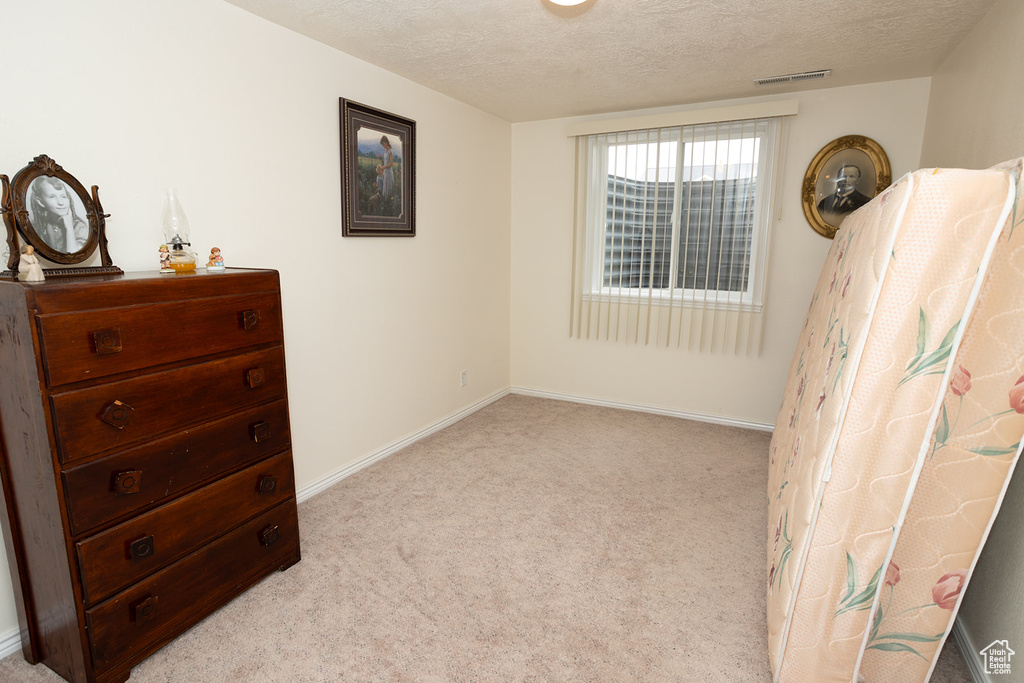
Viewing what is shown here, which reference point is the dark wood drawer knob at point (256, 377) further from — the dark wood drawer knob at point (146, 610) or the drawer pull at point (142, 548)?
the dark wood drawer knob at point (146, 610)

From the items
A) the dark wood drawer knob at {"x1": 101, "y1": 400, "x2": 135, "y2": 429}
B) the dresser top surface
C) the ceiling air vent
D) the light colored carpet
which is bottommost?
the light colored carpet

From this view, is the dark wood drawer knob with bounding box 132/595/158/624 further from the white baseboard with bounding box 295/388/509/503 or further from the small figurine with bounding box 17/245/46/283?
the small figurine with bounding box 17/245/46/283

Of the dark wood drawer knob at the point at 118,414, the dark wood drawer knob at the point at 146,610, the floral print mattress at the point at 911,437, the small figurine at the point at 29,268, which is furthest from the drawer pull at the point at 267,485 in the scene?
the floral print mattress at the point at 911,437

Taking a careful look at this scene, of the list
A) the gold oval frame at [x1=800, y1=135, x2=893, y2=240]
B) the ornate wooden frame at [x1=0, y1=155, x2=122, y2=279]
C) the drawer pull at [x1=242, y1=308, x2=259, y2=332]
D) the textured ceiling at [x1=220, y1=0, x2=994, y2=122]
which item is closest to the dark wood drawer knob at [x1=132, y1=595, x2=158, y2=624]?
the drawer pull at [x1=242, y1=308, x2=259, y2=332]

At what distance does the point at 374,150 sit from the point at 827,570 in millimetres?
2845

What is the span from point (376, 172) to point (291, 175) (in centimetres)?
58

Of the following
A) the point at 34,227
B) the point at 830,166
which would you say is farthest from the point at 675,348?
the point at 34,227

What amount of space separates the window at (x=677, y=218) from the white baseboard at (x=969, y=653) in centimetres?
227

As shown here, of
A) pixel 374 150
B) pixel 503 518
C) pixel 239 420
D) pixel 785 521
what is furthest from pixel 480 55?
pixel 785 521

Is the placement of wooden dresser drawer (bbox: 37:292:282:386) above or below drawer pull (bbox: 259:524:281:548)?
above

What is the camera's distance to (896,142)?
324 cm

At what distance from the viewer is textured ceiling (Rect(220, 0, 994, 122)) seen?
2.18m

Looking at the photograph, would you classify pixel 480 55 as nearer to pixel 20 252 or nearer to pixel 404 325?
pixel 404 325

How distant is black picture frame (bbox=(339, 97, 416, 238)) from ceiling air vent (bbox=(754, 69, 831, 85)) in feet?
7.09
